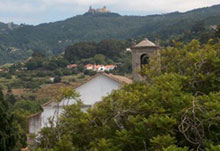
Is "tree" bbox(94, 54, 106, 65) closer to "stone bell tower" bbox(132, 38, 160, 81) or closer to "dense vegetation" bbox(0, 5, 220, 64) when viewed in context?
"stone bell tower" bbox(132, 38, 160, 81)

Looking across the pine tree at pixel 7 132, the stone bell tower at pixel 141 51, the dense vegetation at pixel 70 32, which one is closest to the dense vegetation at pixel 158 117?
the pine tree at pixel 7 132

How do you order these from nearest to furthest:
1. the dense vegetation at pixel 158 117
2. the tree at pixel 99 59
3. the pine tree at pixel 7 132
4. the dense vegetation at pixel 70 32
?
the dense vegetation at pixel 158 117 → the pine tree at pixel 7 132 → the tree at pixel 99 59 → the dense vegetation at pixel 70 32

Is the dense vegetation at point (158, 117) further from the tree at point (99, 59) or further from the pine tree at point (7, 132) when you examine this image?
the tree at point (99, 59)

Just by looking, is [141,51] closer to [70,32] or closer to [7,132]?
[7,132]

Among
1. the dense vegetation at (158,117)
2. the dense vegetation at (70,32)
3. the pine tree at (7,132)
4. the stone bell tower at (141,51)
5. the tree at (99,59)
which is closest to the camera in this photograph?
the dense vegetation at (158,117)

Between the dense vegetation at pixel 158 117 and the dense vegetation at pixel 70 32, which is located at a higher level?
the dense vegetation at pixel 158 117

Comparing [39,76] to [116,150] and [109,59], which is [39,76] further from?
[116,150]

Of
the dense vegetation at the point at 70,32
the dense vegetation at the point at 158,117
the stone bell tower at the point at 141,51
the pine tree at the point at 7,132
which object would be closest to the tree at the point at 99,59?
the stone bell tower at the point at 141,51

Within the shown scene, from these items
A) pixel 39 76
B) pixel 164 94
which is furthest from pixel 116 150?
pixel 39 76

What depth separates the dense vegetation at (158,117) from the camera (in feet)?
23.6

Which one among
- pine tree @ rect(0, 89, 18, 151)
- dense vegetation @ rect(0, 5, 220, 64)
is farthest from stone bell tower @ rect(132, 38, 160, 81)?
dense vegetation @ rect(0, 5, 220, 64)

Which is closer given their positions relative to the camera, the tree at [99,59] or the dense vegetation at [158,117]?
the dense vegetation at [158,117]

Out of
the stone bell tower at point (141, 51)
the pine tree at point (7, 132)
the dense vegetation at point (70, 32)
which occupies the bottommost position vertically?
the dense vegetation at point (70, 32)

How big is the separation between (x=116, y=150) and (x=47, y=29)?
167 metres
